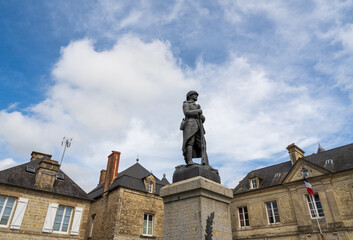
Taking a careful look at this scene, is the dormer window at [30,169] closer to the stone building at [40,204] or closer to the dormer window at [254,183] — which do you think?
the stone building at [40,204]

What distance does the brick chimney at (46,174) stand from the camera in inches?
673

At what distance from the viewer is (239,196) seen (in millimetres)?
22812

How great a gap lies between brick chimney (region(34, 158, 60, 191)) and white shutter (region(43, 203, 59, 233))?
1.28 metres

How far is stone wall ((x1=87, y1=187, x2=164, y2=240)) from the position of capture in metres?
18.1

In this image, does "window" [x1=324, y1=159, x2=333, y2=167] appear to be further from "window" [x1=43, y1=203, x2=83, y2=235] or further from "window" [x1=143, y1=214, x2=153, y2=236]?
"window" [x1=43, y1=203, x2=83, y2=235]

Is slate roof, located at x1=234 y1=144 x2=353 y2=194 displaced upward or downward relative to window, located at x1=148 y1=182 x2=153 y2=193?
upward

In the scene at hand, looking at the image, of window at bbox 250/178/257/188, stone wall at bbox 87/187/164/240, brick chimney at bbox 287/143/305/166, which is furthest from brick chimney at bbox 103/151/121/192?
brick chimney at bbox 287/143/305/166

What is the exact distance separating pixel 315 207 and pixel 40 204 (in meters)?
19.3

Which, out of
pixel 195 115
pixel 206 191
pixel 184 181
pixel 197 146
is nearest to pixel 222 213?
pixel 206 191

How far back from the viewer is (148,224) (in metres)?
20.0

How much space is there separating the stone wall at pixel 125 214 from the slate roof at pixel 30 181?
2.52 metres

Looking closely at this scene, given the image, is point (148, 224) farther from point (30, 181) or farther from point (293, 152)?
point (293, 152)

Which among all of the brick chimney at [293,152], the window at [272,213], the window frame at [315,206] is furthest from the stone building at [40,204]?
the brick chimney at [293,152]

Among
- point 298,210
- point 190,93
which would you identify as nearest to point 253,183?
point 298,210
